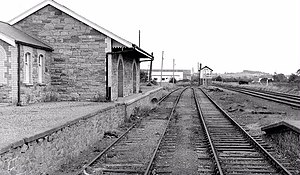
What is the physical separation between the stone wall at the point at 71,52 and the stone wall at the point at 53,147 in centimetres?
498

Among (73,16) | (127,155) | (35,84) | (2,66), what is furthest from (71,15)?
(127,155)

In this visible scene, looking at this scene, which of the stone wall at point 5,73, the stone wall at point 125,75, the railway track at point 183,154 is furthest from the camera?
the stone wall at point 125,75

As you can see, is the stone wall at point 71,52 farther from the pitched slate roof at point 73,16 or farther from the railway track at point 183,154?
the railway track at point 183,154

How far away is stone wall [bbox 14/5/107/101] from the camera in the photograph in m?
15.9

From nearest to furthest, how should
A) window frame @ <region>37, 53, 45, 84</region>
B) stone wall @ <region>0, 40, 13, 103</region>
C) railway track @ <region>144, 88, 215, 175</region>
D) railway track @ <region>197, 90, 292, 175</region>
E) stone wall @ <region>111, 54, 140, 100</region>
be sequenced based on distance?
railway track @ <region>197, 90, 292, 175</region> < railway track @ <region>144, 88, 215, 175</region> < stone wall @ <region>0, 40, 13, 103</region> < window frame @ <region>37, 53, 45, 84</region> < stone wall @ <region>111, 54, 140, 100</region>

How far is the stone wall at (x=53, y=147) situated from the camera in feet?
17.8

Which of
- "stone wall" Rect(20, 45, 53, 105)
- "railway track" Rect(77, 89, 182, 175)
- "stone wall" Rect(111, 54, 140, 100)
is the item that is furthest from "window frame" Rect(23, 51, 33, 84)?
"railway track" Rect(77, 89, 182, 175)

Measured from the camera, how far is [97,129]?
10180 mm

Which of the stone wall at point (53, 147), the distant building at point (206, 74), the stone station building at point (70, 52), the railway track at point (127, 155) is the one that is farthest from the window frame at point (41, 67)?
the distant building at point (206, 74)

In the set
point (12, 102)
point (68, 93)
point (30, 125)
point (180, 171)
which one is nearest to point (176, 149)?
point (180, 171)

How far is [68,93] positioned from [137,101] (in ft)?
11.2

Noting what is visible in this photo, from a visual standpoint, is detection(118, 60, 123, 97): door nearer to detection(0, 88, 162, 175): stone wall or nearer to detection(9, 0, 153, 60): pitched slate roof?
detection(9, 0, 153, 60): pitched slate roof

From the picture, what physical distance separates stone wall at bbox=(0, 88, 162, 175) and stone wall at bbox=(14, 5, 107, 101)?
4983 millimetres

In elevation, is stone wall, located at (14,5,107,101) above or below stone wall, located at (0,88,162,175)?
above
